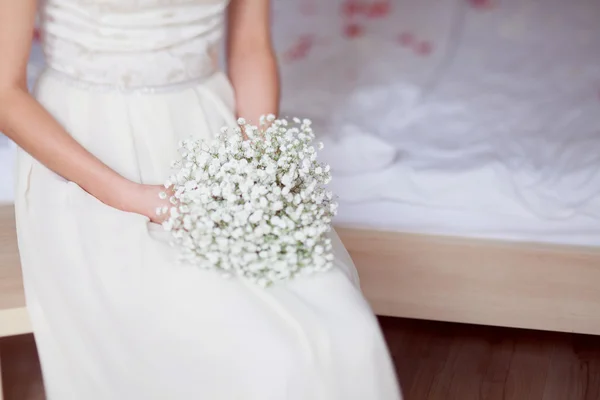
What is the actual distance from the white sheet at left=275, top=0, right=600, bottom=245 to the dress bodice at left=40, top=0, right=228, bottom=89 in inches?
23.4

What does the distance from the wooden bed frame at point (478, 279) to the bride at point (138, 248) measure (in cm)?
49

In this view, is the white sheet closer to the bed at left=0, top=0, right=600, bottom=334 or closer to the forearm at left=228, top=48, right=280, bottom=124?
the bed at left=0, top=0, right=600, bottom=334

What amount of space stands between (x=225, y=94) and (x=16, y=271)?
0.49 metres

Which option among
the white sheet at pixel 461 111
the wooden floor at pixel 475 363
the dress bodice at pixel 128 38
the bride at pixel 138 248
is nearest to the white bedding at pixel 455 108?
the white sheet at pixel 461 111

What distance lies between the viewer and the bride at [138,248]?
104 centimetres

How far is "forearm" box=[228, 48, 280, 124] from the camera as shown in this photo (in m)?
1.41

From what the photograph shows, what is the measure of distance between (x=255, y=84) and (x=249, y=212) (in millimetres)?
424

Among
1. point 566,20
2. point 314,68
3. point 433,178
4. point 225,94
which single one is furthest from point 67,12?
point 566,20

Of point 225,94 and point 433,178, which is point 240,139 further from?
point 433,178

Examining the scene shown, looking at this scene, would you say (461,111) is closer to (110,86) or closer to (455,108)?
(455,108)

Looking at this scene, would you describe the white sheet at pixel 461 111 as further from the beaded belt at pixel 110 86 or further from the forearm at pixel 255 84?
the beaded belt at pixel 110 86

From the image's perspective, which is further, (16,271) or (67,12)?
→ (16,271)

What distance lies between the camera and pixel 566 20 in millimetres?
2648

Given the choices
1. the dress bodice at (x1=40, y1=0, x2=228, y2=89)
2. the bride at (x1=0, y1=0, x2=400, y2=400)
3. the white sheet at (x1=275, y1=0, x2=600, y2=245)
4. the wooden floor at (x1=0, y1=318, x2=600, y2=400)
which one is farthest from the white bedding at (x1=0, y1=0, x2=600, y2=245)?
the dress bodice at (x1=40, y1=0, x2=228, y2=89)
